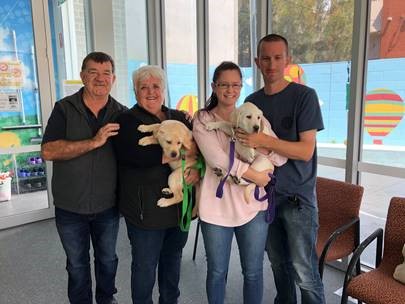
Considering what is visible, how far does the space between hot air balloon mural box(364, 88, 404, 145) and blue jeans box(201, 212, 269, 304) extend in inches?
55.3

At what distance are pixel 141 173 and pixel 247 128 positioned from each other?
21.5 inches

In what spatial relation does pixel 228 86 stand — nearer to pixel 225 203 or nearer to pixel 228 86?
pixel 228 86

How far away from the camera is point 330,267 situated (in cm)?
274

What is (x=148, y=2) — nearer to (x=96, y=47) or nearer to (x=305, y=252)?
(x=96, y=47)

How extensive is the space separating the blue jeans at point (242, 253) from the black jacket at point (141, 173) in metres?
0.24

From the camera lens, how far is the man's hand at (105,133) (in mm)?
1632

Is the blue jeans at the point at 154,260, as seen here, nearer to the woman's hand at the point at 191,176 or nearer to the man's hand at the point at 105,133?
the woman's hand at the point at 191,176

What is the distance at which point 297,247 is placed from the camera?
1.73 m

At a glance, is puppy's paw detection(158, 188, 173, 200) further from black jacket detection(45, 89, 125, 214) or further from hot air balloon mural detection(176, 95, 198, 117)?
hot air balloon mural detection(176, 95, 198, 117)

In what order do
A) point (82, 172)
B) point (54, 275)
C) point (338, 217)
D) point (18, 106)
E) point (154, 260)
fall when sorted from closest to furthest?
point (154, 260) → point (82, 172) → point (338, 217) → point (54, 275) → point (18, 106)

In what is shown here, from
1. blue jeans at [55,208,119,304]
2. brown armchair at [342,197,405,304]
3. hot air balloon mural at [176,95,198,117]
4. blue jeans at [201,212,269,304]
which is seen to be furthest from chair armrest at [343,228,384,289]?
hot air balloon mural at [176,95,198,117]

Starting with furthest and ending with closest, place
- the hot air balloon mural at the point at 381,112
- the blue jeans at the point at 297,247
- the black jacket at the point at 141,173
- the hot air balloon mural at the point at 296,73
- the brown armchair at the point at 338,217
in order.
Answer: the hot air balloon mural at the point at 296,73
the hot air balloon mural at the point at 381,112
the brown armchair at the point at 338,217
the blue jeans at the point at 297,247
the black jacket at the point at 141,173

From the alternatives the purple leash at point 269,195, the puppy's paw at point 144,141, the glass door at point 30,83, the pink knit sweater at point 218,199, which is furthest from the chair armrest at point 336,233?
the glass door at point 30,83

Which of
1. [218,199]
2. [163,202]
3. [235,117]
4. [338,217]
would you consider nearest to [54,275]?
[163,202]
